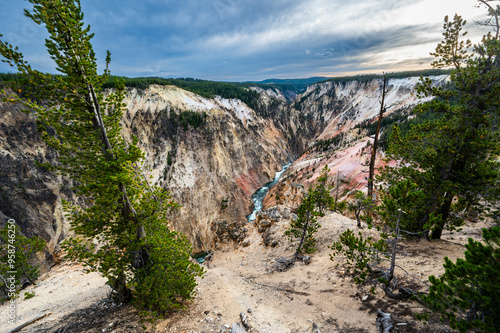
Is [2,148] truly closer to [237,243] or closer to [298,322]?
[237,243]

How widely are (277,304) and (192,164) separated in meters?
43.7

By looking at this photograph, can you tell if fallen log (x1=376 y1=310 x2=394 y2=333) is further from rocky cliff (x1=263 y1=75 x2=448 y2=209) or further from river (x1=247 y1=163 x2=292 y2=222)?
river (x1=247 y1=163 x2=292 y2=222)

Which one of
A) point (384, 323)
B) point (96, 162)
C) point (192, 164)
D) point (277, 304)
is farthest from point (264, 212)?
point (192, 164)

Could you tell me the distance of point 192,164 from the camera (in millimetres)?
49156

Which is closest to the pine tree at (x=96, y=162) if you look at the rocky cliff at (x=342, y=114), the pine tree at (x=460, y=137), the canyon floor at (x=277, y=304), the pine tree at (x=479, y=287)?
the canyon floor at (x=277, y=304)

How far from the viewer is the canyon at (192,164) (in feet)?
99.3

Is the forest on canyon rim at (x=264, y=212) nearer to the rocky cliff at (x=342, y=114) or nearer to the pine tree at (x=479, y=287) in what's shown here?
the pine tree at (x=479, y=287)

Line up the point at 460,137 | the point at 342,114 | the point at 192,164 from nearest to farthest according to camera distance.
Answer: the point at 460,137 → the point at 192,164 → the point at 342,114

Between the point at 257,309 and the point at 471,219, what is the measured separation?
54.8ft

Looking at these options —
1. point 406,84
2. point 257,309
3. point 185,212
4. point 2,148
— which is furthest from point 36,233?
point 406,84

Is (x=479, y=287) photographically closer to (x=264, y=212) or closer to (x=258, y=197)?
(x=264, y=212)

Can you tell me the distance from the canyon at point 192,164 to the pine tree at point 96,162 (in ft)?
15.6

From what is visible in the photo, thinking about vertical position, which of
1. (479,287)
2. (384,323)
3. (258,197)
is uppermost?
(479,287)

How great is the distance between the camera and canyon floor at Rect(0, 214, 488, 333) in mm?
6434
